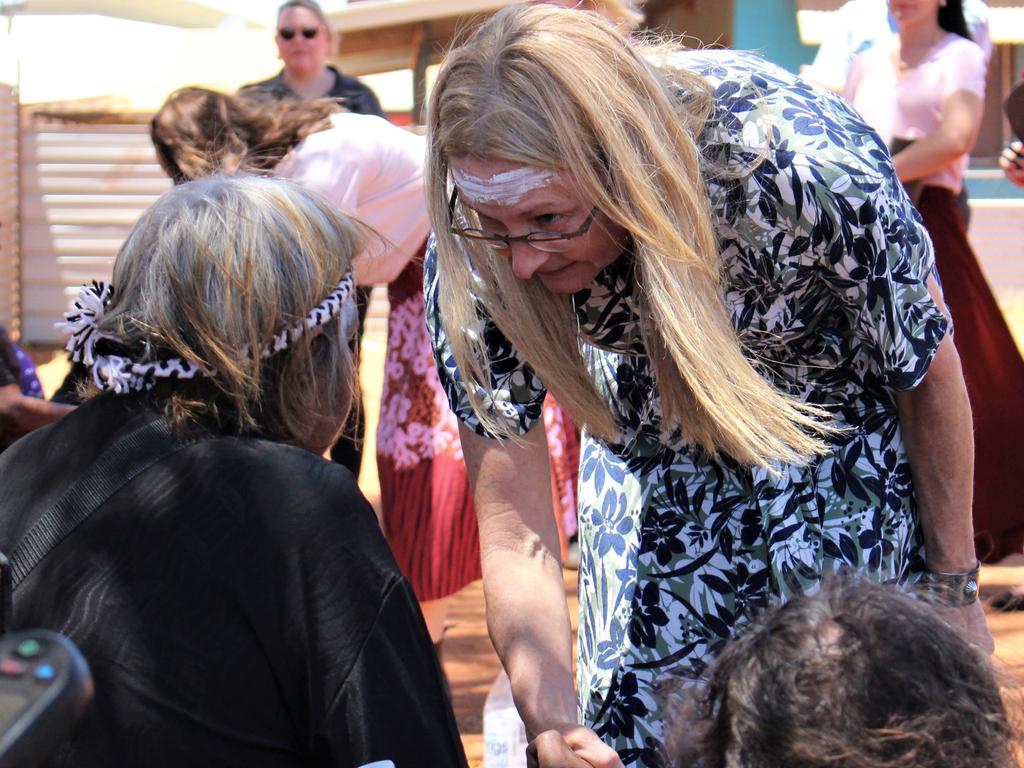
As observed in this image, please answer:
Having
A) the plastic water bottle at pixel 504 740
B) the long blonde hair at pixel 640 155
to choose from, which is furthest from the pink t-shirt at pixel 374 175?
the long blonde hair at pixel 640 155

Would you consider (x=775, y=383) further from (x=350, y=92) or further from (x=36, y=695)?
(x=350, y=92)

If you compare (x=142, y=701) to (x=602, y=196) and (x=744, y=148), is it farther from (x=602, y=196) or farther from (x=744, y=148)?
(x=744, y=148)

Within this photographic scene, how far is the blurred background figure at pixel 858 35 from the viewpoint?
519cm

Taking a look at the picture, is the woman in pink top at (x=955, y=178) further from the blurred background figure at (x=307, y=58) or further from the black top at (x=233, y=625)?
the black top at (x=233, y=625)

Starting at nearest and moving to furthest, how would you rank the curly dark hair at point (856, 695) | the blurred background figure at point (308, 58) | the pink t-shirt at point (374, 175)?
the curly dark hair at point (856, 695), the pink t-shirt at point (374, 175), the blurred background figure at point (308, 58)

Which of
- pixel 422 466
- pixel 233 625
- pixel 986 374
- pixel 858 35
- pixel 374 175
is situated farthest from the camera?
pixel 858 35

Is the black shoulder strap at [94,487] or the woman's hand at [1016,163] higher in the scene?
the black shoulder strap at [94,487]

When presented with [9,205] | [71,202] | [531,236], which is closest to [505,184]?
[531,236]

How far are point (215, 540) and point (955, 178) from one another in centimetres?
380

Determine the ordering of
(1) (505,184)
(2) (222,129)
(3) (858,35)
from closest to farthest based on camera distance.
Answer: (1) (505,184) < (2) (222,129) < (3) (858,35)

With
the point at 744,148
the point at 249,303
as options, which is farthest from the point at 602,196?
the point at 249,303

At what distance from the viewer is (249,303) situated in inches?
72.0

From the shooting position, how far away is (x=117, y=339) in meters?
1.85

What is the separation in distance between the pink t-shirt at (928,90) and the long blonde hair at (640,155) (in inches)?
122
